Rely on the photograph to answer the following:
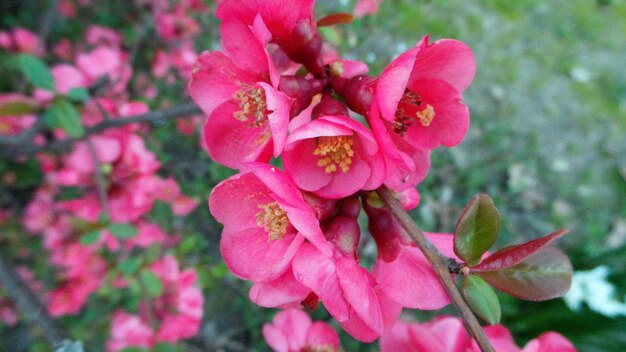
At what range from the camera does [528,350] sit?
61 centimetres

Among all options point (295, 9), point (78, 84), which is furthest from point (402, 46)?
point (295, 9)

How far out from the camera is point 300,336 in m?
0.86

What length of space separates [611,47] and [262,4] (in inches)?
150

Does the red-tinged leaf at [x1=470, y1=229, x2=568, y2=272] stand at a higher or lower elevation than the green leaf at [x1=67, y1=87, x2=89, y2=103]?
higher

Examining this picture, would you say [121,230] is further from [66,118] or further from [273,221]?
[273,221]

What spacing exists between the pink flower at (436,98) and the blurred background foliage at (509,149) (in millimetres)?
465

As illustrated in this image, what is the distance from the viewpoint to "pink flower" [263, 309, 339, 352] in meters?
0.84

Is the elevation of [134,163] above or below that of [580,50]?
above

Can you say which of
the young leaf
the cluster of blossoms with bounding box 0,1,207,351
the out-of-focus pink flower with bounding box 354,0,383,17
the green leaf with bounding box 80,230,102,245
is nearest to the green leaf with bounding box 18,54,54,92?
the cluster of blossoms with bounding box 0,1,207,351

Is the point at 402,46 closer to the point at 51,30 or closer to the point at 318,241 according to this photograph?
the point at 51,30

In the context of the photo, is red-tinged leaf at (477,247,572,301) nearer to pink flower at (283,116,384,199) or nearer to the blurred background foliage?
pink flower at (283,116,384,199)

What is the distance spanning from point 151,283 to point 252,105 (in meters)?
0.65

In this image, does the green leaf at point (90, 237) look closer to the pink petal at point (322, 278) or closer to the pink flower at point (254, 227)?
the pink flower at point (254, 227)

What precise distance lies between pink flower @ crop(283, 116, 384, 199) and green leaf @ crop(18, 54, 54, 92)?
714 millimetres
